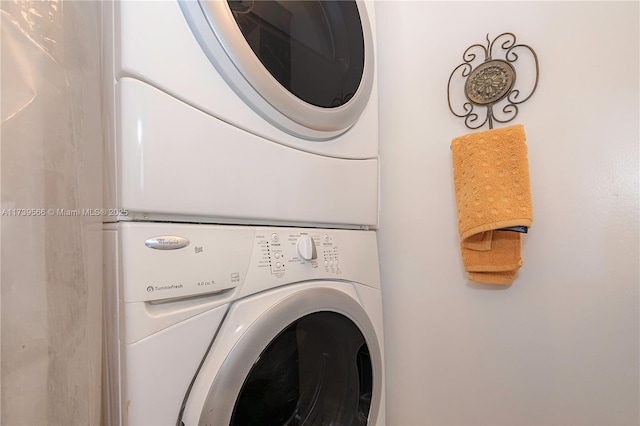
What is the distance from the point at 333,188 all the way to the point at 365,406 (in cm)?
55

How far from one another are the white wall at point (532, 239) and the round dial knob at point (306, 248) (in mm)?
399

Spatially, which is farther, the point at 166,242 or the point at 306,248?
the point at 306,248

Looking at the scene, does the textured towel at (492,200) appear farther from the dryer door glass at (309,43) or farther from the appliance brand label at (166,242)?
the appliance brand label at (166,242)

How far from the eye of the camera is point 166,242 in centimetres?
45

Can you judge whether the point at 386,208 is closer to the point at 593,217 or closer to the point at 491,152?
the point at 491,152

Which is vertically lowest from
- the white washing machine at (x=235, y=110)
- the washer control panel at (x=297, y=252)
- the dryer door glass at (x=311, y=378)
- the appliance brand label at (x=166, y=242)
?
the dryer door glass at (x=311, y=378)

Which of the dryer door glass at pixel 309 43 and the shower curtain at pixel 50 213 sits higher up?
the dryer door glass at pixel 309 43

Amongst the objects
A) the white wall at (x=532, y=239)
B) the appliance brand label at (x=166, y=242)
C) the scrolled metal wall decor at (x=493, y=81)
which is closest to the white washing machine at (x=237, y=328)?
the appliance brand label at (x=166, y=242)

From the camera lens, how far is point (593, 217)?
69 centimetres

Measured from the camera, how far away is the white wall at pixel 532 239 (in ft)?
2.19

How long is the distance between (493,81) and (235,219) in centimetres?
75

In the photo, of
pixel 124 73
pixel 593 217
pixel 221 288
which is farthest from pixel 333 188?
pixel 593 217

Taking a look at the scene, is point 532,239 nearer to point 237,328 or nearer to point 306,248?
point 306,248

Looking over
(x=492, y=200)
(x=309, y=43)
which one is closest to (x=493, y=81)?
(x=492, y=200)
